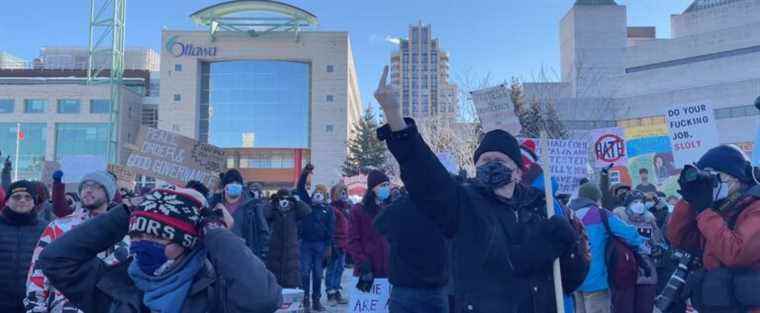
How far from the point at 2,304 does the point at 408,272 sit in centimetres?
333

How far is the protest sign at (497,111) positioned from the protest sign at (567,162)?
74cm

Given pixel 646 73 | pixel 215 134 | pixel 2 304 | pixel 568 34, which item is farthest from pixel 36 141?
pixel 2 304

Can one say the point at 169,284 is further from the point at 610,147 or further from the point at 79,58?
the point at 79,58

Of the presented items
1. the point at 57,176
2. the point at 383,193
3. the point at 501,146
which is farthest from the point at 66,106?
the point at 501,146

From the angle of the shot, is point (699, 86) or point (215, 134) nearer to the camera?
point (699, 86)

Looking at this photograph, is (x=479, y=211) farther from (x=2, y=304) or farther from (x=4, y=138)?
(x=4, y=138)

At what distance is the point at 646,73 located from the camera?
54.3 m

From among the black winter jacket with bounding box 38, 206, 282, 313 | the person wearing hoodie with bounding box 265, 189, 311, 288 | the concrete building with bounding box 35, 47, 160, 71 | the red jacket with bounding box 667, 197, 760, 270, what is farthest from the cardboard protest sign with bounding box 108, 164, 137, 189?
the concrete building with bounding box 35, 47, 160, 71

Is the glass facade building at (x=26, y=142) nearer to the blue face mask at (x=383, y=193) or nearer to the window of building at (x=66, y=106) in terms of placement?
the window of building at (x=66, y=106)

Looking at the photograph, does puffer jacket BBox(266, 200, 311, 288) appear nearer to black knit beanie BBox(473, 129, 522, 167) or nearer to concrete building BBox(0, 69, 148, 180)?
black knit beanie BBox(473, 129, 522, 167)

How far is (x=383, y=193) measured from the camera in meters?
7.97

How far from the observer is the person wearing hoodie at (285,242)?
960cm

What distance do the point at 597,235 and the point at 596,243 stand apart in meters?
0.08

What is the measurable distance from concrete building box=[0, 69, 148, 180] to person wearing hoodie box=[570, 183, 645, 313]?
6740cm
